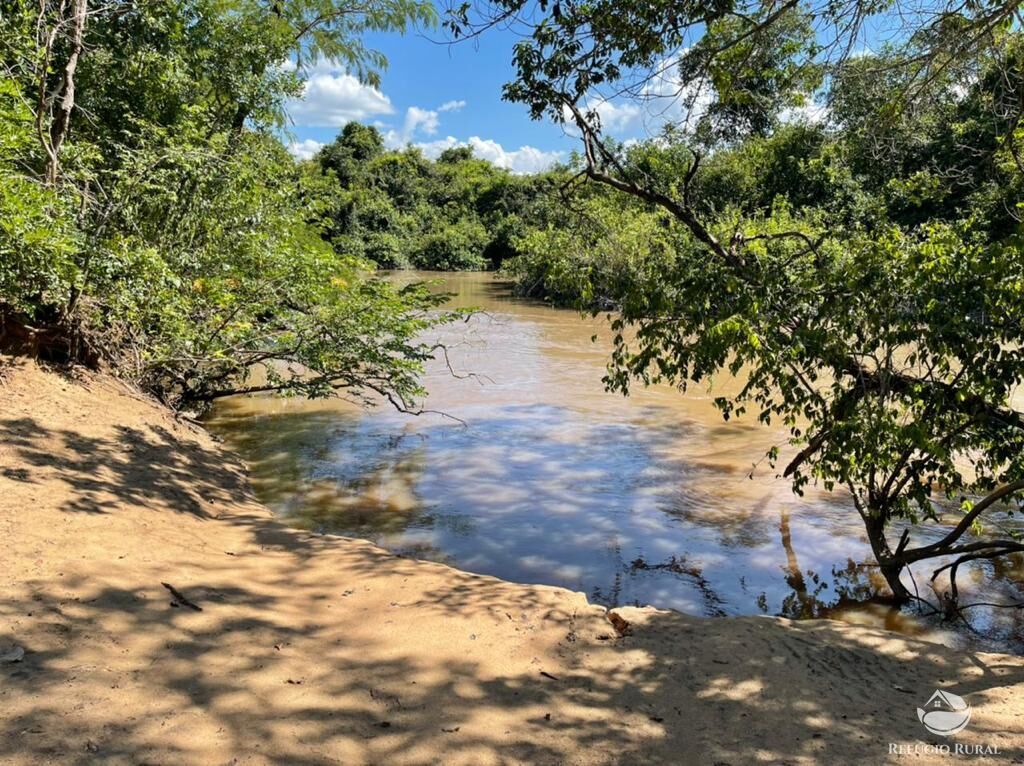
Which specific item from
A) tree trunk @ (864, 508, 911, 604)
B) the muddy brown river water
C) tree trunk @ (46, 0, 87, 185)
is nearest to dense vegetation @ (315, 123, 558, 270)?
the muddy brown river water

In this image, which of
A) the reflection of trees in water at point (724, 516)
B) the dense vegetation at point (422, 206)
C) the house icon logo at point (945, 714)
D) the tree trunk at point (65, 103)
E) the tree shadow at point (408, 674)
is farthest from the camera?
the dense vegetation at point (422, 206)

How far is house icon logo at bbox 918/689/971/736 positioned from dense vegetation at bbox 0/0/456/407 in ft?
18.4

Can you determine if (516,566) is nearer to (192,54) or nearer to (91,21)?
(91,21)

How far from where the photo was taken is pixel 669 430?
420 inches

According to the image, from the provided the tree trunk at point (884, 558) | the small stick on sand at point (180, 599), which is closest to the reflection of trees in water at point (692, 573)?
the tree trunk at point (884, 558)

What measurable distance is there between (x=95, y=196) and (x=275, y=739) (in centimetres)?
590

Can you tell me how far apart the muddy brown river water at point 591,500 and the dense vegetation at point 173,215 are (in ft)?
3.88

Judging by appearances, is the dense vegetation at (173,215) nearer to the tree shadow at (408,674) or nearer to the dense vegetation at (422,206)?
the tree shadow at (408,674)

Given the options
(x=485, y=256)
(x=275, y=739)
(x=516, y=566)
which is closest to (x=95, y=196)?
(x=516, y=566)

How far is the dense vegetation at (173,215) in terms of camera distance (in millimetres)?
5820

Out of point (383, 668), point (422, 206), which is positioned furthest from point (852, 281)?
point (422, 206)

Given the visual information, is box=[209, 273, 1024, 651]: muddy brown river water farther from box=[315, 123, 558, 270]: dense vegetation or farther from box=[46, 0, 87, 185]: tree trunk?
box=[315, 123, 558, 270]: dense vegetation

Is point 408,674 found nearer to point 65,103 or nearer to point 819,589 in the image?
point 819,589

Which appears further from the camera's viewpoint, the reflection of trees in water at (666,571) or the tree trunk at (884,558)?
the reflection of trees in water at (666,571)
